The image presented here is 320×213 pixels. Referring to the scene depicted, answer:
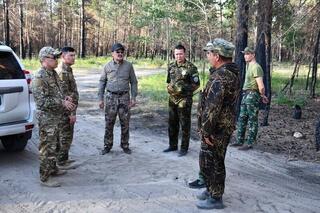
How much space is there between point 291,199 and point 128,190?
6.79ft

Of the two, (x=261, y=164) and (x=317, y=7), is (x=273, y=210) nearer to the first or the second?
(x=261, y=164)

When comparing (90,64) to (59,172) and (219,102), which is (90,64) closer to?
(59,172)

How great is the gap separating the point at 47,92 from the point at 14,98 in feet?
3.56

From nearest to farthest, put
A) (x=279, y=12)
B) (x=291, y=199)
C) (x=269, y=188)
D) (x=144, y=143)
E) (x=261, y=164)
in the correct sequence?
(x=291, y=199) < (x=269, y=188) < (x=261, y=164) < (x=144, y=143) < (x=279, y=12)

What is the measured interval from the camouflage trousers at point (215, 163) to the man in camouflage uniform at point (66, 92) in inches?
93.5

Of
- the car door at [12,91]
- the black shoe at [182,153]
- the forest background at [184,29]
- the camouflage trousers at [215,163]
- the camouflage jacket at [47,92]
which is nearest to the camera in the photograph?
the camouflage trousers at [215,163]

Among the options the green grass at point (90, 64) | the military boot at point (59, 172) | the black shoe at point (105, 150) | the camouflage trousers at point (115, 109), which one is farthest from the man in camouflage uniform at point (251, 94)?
the green grass at point (90, 64)

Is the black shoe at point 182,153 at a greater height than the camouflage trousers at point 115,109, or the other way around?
the camouflage trousers at point 115,109

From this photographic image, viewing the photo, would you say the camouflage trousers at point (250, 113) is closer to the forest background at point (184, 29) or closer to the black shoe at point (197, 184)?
the forest background at point (184, 29)

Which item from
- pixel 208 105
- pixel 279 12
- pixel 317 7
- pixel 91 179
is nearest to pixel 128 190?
pixel 91 179

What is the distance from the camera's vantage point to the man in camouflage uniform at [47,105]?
5.45m

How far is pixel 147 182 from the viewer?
19.0ft

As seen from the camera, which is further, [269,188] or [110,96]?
[110,96]

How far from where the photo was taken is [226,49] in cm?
455
